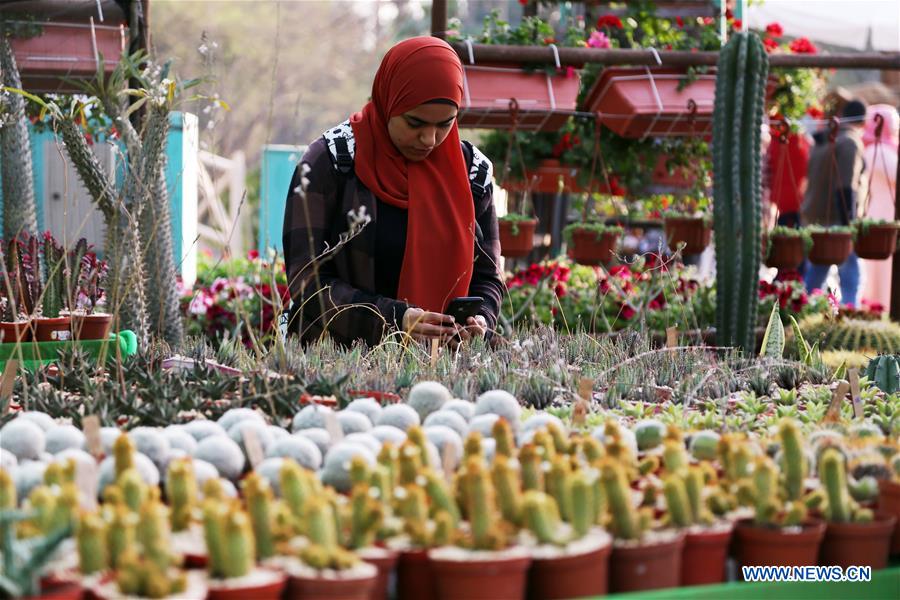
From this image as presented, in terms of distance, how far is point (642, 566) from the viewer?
129cm

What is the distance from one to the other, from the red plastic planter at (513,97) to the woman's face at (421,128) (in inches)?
89.5

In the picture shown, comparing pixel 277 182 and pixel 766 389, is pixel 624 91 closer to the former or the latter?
pixel 766 389

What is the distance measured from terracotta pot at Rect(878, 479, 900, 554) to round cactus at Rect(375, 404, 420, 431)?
2.24 feet

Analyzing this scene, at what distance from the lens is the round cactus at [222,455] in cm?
154

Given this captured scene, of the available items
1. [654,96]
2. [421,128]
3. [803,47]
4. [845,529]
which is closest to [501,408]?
[845,529]

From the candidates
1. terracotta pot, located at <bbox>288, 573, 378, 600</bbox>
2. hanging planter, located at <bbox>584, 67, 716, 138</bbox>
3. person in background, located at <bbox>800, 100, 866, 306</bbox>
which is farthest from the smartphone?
person in background, located at <bbox>800, 100, 866, 306</bbox>

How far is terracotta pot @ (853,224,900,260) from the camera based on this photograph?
5751 mm

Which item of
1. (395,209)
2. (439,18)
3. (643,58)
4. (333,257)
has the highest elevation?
(439,18)

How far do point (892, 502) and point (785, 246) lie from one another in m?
4.33

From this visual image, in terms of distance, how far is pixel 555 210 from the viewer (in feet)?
26.2

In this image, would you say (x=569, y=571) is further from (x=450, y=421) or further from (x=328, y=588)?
(x=450, y=421)

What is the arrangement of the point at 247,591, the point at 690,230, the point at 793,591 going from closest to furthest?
1. the point at 247,591
2. the point at 793,591
3. the point at 690,230

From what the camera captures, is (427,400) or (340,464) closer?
(340,464)

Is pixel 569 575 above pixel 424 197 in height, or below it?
below
